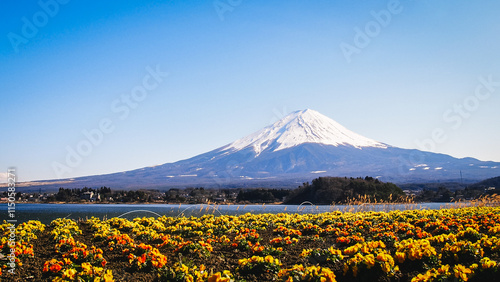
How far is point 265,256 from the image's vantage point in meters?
8.41

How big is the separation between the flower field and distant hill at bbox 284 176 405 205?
169 feet

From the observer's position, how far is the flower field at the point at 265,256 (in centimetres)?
670

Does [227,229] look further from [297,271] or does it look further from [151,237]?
[297,271]

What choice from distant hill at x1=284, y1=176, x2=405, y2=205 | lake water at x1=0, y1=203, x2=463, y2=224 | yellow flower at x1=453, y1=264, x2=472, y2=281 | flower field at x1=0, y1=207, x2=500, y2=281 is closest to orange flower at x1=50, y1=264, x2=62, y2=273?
flower field at x1=0, y1=207, x2=500, y2=281

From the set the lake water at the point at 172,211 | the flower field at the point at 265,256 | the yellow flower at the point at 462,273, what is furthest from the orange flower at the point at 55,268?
the lake water at the point at 172,211

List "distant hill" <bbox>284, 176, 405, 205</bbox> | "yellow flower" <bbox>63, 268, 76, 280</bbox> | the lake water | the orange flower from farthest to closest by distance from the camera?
"distant hill" <bbox>284, 176, 405, 205</bbox>
the lake water
the orange flower
"yellow flower" <bbox>63, 268, 76, 280</bbox>

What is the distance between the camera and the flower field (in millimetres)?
6695

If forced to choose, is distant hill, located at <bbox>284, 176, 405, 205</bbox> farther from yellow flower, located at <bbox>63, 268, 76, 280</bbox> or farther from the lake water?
yellow flower, located at <bbox>63, 268, 76, 280</bbox>

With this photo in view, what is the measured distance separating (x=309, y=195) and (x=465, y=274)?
72838 mm

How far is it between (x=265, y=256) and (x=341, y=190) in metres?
63.4

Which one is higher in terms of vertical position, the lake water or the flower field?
the flower field

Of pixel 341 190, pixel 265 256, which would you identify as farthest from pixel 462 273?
pixel 341 190

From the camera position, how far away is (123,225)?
13.1 metres

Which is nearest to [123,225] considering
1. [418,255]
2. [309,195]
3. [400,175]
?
[418,255]
